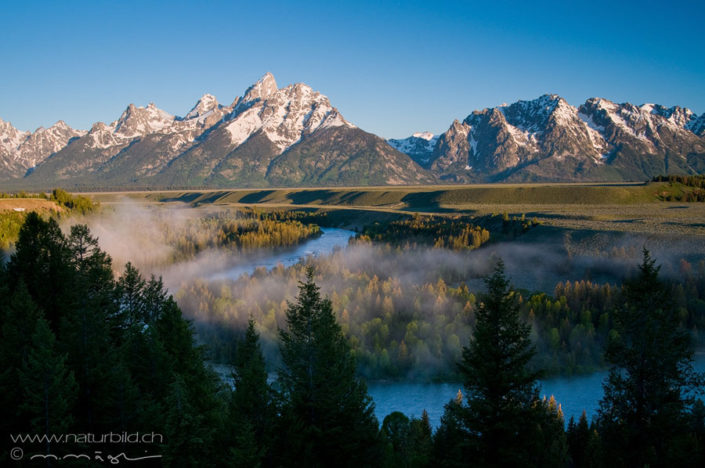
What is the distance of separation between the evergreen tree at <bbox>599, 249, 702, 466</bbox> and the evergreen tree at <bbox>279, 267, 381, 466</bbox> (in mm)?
13085

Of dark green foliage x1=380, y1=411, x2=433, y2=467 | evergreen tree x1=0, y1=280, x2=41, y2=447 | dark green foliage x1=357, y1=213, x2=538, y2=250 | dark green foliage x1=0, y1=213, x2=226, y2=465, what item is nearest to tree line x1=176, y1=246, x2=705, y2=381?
dark green foliage x1=380, y1=411, x2=433, y2=467

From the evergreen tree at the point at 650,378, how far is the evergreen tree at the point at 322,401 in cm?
1308

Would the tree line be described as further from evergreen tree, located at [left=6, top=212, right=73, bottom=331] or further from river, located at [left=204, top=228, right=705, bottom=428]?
evergreen tree, located at [left=6, top=212, right=73, bottom=331]

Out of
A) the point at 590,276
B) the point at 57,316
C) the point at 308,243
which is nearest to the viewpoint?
the point at 57,316

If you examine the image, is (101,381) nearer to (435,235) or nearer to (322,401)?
(322,401)

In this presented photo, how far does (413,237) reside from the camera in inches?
5433

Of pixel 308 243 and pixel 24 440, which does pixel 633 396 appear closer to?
pixel 24 440

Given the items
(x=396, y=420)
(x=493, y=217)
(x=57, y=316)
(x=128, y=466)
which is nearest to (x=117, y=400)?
(x=128, y=466)

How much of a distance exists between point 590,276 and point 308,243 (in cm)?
10650

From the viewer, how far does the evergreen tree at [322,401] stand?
2378 cm

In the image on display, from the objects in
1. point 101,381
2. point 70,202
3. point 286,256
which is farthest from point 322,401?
point 70,202

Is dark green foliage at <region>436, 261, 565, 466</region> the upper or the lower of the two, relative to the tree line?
upper

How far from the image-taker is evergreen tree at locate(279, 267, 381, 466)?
2378 centimetres
